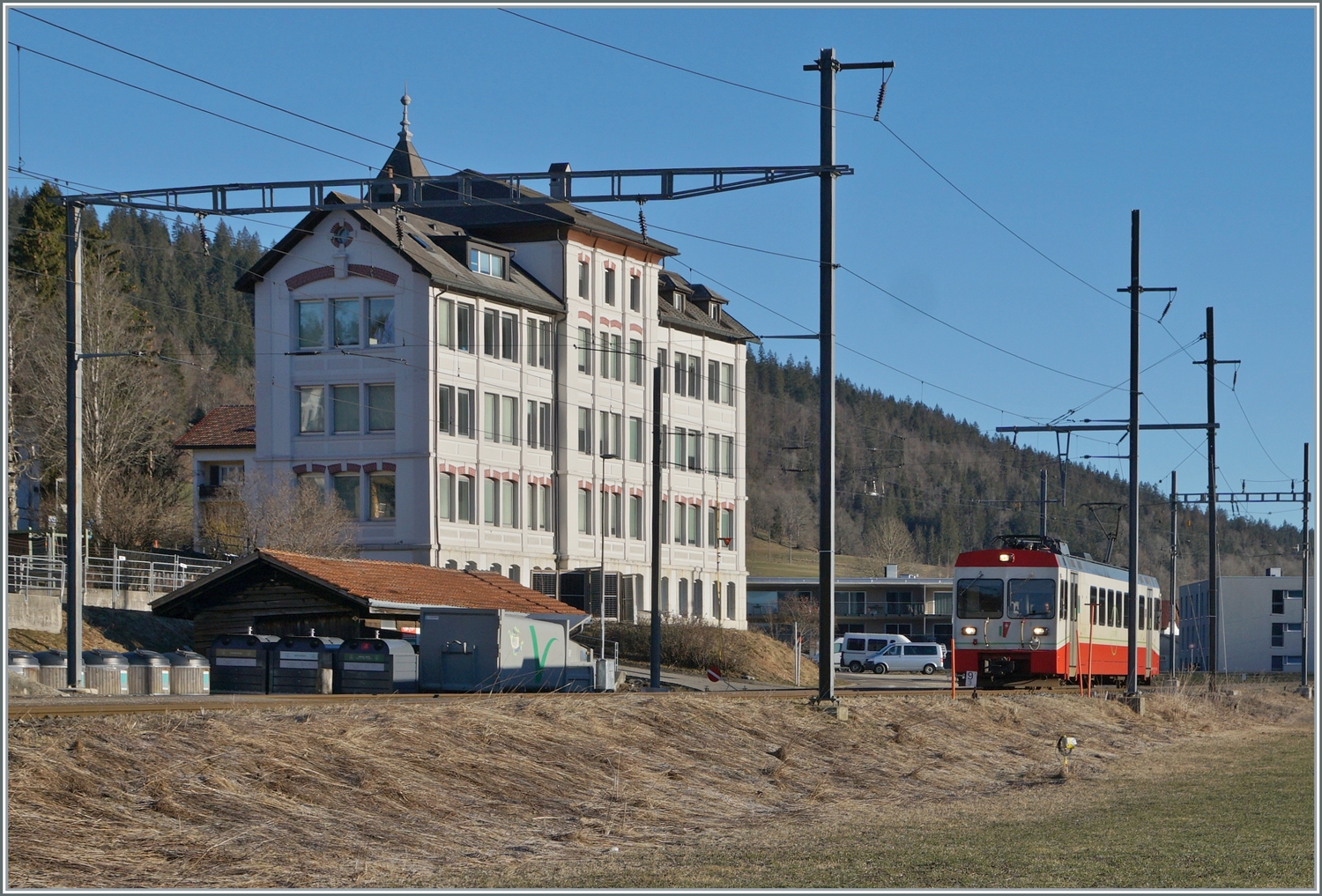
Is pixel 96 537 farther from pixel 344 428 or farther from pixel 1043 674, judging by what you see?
pixel 1043 674

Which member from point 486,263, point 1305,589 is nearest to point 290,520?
point 486,263

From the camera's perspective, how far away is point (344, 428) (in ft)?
210

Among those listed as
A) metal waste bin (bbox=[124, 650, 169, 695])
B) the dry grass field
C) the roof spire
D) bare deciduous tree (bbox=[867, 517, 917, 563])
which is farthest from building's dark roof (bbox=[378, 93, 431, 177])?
bare deciduous tree (bbox=[867, 517, 917, 563])

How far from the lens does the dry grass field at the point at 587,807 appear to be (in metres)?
12.6

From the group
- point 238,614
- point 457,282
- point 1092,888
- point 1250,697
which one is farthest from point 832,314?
point 457,282

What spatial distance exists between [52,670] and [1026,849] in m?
21.6

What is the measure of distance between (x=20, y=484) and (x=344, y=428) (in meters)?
16.7

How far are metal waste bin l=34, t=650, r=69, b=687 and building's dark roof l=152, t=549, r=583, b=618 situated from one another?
27.9 feet

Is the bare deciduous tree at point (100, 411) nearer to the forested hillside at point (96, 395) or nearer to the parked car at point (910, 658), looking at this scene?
the forested hillside at point (96, 395)

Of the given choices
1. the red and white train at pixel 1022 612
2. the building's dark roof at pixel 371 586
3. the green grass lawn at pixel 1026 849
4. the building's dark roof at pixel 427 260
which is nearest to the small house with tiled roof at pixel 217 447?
the building's dark roof at pixel 427 260

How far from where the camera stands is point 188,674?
3303cm

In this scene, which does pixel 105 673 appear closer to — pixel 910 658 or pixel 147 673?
pixel 147 673

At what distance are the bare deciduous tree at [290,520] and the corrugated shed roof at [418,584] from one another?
1063cm

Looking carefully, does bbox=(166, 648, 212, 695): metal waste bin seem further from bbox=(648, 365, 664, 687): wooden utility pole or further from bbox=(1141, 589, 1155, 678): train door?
bbox=(1141, 589, 1155, 678): train door
